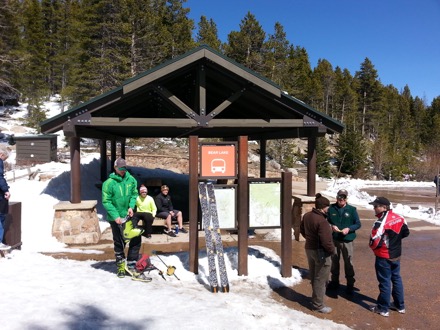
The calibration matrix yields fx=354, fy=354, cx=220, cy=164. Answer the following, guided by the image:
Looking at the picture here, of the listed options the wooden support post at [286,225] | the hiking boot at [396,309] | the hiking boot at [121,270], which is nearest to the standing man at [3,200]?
the hiking boot at [121,270]

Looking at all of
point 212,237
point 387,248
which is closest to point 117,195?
point 212,237

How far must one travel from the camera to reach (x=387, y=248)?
4.79 m

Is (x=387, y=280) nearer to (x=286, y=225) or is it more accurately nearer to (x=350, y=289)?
(x=350, y=289)

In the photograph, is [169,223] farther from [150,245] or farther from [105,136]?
[105,136]

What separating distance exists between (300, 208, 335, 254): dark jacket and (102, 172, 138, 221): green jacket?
2632 millimetres

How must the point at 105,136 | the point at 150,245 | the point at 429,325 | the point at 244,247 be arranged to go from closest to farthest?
the point at 429,325, the point at 244,247, the point at 150,245, the point at 105,136

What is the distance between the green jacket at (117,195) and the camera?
520 cm

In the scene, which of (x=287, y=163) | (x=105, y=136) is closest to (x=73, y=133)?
(x=105, y=136)

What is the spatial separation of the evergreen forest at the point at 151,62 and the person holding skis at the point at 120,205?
16.5 meters

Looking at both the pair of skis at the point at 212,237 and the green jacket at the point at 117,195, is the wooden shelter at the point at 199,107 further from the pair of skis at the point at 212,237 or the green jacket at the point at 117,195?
the green jacket at the point at 117,195

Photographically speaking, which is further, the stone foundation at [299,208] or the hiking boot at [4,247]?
the stone foundation at [299,208]

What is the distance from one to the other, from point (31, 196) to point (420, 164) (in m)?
44.8

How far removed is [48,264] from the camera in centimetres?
569

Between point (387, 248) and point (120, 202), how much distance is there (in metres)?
3.84
